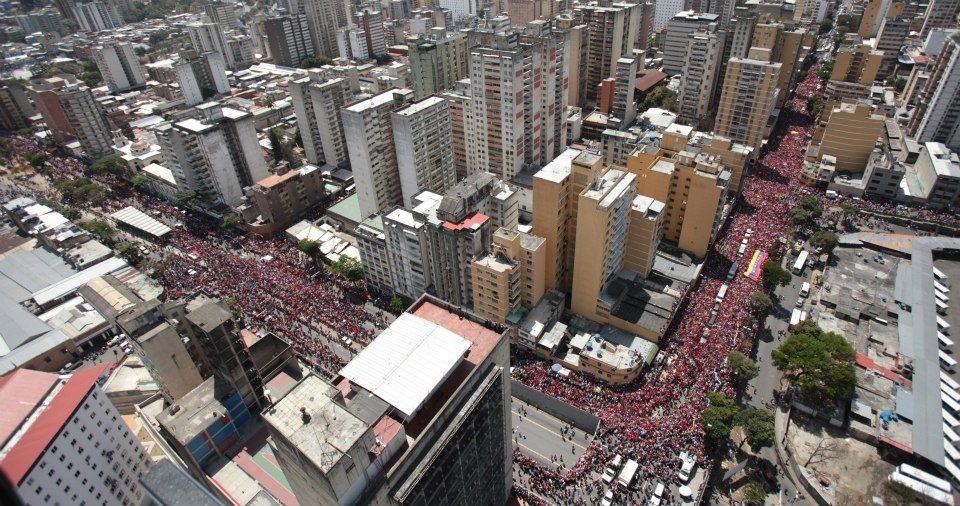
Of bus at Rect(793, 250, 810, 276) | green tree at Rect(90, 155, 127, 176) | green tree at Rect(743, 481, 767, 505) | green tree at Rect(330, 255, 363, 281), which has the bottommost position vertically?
green tree at Rect(743, 481, 767, 505)

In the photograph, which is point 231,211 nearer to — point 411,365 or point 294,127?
point 294,127

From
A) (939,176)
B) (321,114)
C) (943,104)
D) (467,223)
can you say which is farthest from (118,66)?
(943,104)

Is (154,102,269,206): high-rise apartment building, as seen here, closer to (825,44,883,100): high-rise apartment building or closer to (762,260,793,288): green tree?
(762,260,793,288): green tree

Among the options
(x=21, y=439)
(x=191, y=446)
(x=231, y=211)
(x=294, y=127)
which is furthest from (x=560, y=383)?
(x=294, y=127)

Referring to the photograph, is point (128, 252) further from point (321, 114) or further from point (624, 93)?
point (624, 93)

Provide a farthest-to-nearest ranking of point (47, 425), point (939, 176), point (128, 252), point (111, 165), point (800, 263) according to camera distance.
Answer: point (111, 165), point (128, 252), point (939, 176), point (800, 263), point (47, 425)

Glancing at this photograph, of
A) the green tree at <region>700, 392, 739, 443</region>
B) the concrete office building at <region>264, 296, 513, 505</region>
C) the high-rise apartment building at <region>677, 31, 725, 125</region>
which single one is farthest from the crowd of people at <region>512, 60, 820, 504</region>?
the high-rise apartment building at <region>677, 31, 725, 125</region>
